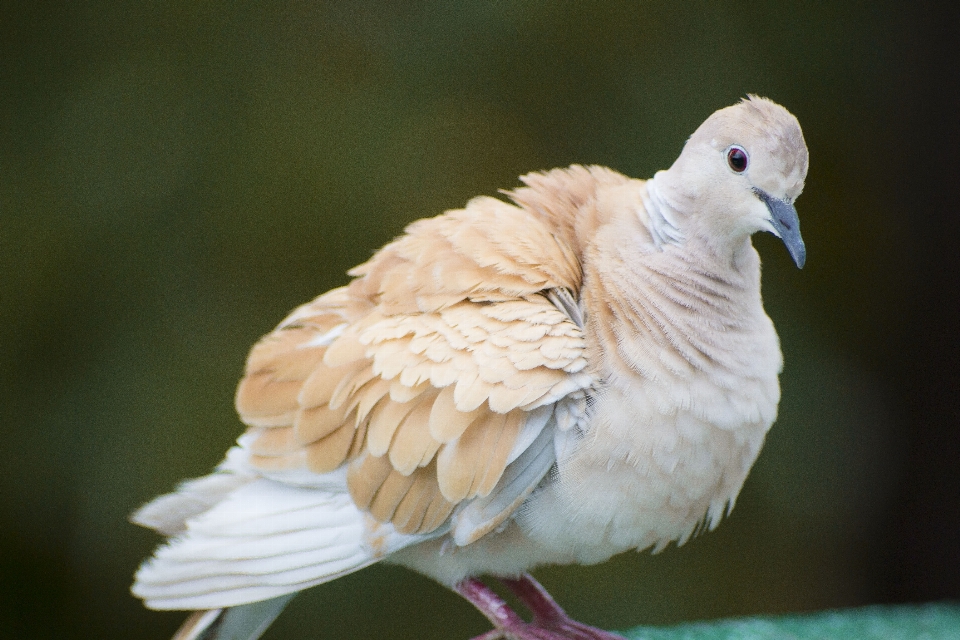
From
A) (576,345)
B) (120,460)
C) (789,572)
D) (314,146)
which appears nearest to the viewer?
(576,345)

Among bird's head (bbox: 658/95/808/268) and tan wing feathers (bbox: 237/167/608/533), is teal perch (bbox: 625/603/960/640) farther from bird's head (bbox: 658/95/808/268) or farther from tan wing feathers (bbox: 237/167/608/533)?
bird's head (bbox: 658/95/808/268)

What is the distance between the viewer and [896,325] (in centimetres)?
337

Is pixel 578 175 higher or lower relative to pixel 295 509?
higher

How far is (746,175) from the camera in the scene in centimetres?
160

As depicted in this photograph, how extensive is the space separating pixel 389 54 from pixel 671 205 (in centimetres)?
159

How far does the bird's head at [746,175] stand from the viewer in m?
1.58

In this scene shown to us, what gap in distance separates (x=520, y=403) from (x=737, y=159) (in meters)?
0.55

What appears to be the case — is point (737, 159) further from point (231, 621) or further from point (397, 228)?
point (397, 228)

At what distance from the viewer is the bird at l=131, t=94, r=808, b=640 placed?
157 cm

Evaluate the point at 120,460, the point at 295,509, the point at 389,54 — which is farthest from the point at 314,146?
the point at 295,509

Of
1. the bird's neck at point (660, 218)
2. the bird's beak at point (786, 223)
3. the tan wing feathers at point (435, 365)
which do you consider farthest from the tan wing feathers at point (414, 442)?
the bird's beak at point (786, 223)

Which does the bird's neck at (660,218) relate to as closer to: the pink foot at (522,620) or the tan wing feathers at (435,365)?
the tan wing feathers at (435,365)

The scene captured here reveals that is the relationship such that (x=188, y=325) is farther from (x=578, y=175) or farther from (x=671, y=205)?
(x=671, y=205)

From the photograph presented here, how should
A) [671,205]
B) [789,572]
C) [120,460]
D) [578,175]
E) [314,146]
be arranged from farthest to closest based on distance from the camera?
1. [789,572]
2. [314,146]
3. [120,460]
4. [578,175]
5. [671,205]
